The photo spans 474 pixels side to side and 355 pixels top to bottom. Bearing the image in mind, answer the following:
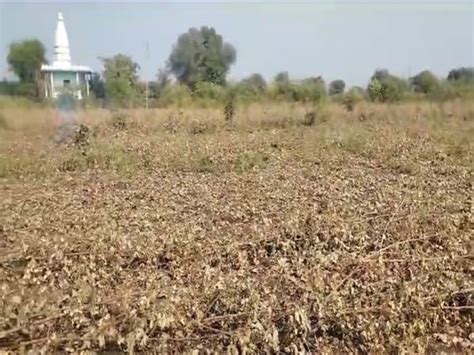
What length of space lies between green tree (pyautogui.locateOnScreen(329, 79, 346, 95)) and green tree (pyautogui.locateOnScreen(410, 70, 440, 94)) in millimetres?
3003

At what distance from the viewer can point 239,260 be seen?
3.00m

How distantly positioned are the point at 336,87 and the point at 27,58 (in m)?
16.8

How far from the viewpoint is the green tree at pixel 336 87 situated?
18.0 metres

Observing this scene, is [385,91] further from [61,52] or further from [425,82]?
[61,52]

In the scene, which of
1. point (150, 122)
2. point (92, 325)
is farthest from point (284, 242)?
point (150, 122)

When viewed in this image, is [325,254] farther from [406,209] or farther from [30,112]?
[30,112]

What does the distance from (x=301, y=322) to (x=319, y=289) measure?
0.30m

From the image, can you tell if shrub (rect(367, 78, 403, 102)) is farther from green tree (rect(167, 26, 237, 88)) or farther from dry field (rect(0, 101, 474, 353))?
dry field (rect(0, 101, 474, 353))

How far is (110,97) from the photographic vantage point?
16.6 meters

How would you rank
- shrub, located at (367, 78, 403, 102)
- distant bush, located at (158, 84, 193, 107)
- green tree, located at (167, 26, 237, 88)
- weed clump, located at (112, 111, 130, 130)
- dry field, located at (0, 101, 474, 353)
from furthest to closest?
1. green tree, located at (167, 26, 237, 88)
2. shrub, located at (367, 78, 403, 102)
3. distant bush, located at (158, 84, 193, 107)
4. weed clump, located at (112, 111, 130, 130)
5. dry field, located at (0, 101, 474, 353)

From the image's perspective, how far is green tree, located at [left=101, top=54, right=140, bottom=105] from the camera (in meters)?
16.6

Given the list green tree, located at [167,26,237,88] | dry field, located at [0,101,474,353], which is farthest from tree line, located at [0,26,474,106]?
dry field, located at [0,101,474,353]

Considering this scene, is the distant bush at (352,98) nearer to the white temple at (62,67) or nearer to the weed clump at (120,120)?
the weed clump at (120,120)

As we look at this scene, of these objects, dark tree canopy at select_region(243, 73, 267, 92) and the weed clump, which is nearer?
the weed clump
